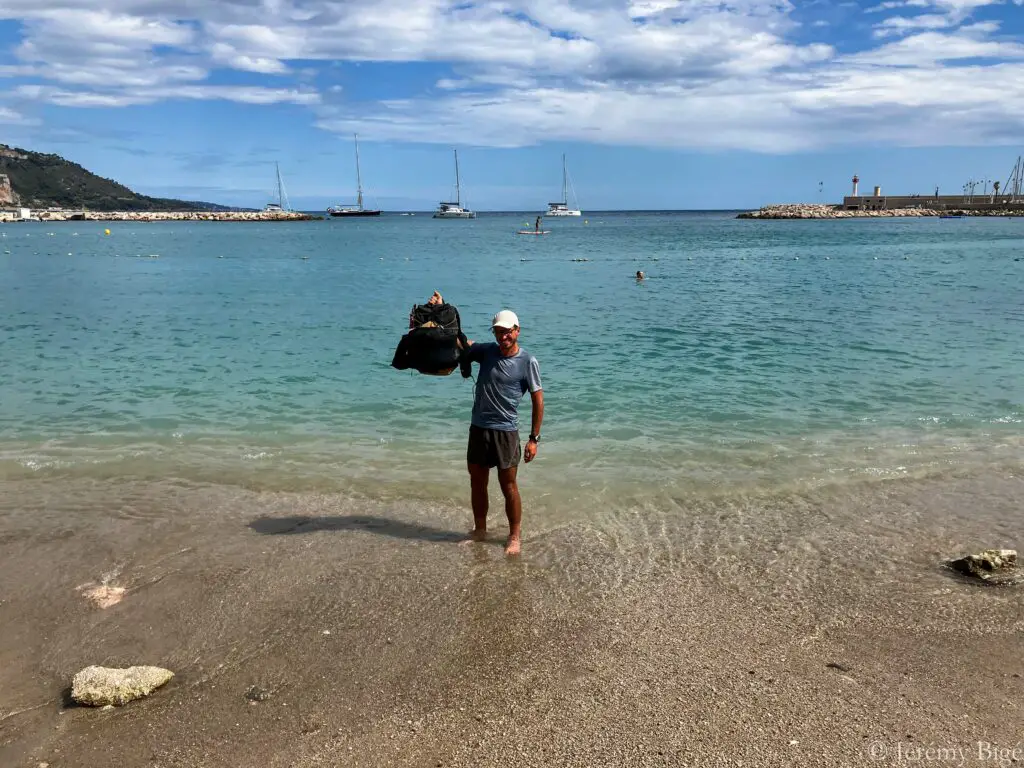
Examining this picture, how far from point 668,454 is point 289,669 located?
6012 mm

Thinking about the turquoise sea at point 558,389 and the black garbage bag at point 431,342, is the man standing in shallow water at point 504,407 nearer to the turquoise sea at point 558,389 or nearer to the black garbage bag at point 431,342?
the black garbage bag at point 431,342

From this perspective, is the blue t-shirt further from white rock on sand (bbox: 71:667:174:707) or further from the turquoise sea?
white rock on sand (bbox: 71:667:174:707)

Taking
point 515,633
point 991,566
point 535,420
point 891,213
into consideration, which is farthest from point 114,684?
point 891,213

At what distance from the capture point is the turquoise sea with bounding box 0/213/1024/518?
902 cm

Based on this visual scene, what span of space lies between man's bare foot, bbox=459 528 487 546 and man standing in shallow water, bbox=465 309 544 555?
14.3 inches

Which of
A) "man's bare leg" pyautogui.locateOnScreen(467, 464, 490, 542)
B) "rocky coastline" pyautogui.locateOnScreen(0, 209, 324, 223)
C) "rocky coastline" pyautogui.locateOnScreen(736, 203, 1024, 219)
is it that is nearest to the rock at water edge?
"man's bare leg" pyautogui.locateOnScreen(467, 464, 490, 542)

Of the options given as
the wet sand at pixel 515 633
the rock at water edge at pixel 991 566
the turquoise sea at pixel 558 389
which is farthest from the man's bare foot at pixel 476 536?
the rock at water edge at pixel 991 566

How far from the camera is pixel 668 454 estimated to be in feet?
31.3

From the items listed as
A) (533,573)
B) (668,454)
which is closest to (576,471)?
(668,454)

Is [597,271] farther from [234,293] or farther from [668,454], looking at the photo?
[668,454]

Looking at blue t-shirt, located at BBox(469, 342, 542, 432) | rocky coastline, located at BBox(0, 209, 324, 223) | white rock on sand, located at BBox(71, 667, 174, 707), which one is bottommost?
white rock on sand, located at BBox(71, 667, 174, 707)

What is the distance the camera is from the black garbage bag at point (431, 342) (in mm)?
5926

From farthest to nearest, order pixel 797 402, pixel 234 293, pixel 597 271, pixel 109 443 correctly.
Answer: pixel 597 271 → pixel 234 293 → pixel 797 402 → pixel 109 443

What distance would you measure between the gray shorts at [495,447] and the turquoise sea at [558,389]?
5.08 feet
